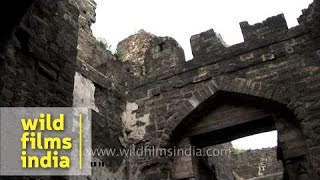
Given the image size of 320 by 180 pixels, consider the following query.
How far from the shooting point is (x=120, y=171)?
5773 mm

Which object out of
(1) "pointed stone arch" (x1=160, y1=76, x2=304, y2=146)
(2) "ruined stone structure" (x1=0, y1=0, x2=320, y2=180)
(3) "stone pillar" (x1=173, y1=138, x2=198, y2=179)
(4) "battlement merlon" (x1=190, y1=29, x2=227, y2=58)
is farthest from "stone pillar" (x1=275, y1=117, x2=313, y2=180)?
(4) "battlement merlon" (x1=190, y1=29, x2=227, y2=58)

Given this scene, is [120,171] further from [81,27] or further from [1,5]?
[1,5]

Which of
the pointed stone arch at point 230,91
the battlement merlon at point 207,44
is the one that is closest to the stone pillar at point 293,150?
the pointed stone arch at point 230,91

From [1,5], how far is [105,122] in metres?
3.67

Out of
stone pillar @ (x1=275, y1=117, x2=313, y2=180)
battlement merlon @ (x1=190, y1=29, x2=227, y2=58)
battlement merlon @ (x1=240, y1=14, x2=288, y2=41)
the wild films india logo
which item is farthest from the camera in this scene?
battlement merlon @ (x1=190, y1=29, x2=227, y2=58)

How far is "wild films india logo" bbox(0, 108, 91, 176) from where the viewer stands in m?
2.58

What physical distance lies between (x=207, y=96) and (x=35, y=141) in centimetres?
345

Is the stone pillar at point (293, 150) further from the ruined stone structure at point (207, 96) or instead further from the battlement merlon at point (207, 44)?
the battlement merlon at point (207, 44)

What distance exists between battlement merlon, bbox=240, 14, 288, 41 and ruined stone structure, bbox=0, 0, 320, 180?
0.05 feet

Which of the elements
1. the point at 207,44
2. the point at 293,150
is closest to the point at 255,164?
the point at 207,44

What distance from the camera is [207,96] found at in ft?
19.2

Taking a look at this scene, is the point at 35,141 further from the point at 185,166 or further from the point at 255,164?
the point at 255,164

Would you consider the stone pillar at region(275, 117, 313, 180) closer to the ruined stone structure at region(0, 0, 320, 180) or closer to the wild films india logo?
the ruined stone structure at region(0, 0, 320, 180)

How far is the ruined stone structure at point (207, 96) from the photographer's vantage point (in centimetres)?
528
